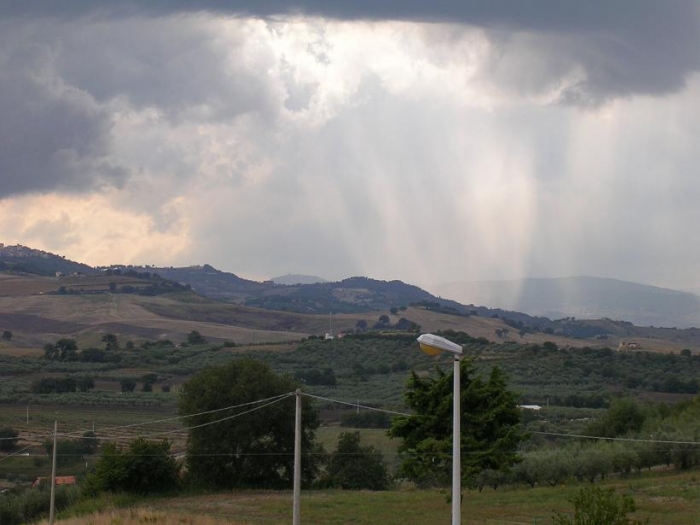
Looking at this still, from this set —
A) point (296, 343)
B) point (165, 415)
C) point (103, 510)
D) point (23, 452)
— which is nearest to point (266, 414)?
point (103, 510)

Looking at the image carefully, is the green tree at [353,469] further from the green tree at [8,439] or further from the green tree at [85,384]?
the green tree at [85,384]

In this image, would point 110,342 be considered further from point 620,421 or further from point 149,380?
point 620,421

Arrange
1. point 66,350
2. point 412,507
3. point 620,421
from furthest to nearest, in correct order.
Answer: point 66,350 < point 620,421 < point 412,507

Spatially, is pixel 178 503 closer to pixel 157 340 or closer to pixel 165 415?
pixel 165 415

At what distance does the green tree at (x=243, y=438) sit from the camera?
196 ft

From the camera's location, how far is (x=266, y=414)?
197ft

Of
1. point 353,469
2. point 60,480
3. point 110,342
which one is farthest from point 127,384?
point 353,469

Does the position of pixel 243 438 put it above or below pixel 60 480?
above

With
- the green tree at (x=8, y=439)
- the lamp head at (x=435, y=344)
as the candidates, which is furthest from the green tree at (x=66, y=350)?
the lamp head at (x=435, y=344)

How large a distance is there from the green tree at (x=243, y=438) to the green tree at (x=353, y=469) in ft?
3.84

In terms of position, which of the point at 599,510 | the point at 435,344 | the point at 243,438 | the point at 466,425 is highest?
the point at 435,344

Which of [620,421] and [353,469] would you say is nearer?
[353,469]

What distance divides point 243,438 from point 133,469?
735 cm

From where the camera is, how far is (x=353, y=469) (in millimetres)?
61562
